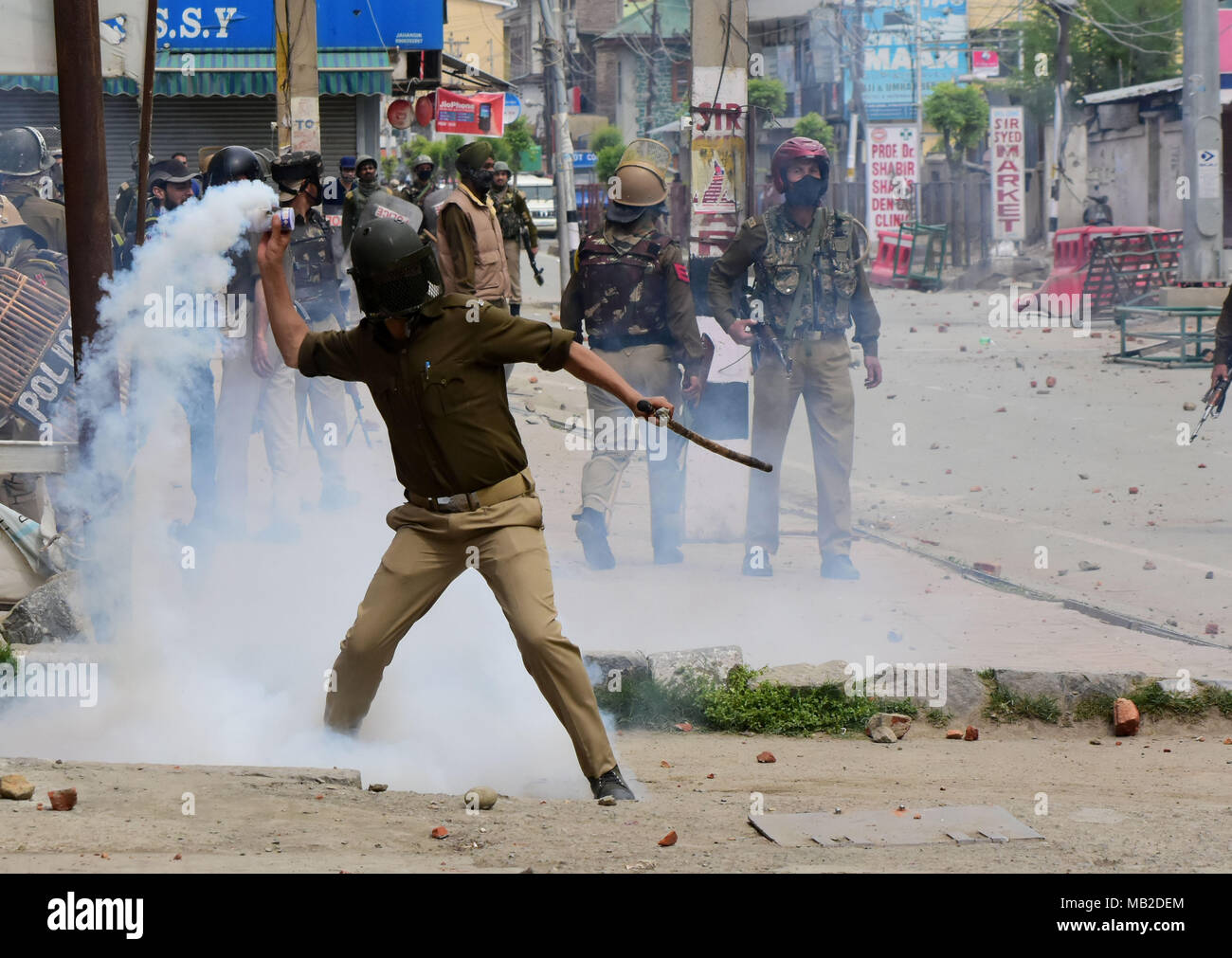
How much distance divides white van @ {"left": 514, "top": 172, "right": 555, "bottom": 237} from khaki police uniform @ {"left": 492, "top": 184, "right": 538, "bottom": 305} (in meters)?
30.5

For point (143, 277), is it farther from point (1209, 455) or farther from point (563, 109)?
point (563, 109)

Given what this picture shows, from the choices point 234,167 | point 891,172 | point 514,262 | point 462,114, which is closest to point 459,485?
point 234,167

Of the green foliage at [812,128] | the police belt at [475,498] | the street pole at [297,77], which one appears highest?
the green foliage at [812,128]

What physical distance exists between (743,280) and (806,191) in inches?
24.1

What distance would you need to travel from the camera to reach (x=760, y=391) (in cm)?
820

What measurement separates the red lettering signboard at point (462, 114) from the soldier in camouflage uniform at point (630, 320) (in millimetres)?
19452

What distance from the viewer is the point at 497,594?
4691mm

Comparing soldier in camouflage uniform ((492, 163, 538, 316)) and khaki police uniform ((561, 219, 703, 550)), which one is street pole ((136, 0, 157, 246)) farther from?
soldier in camouflage uniform ((492, 163, 538, 316))

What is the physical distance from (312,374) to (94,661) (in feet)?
5.68

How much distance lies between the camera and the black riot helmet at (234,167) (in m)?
7.99

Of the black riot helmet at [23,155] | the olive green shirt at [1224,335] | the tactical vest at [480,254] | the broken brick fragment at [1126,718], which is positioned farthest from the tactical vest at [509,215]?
the broken brick fragment at [1126,718]

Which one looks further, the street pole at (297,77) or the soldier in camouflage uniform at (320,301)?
the street pole at (297,77)

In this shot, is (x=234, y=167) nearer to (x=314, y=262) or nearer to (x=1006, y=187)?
(x=314, y=262)

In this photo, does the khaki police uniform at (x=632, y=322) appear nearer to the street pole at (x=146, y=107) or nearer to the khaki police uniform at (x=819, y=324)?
the khaki police uniform at (x=819, y=324)
